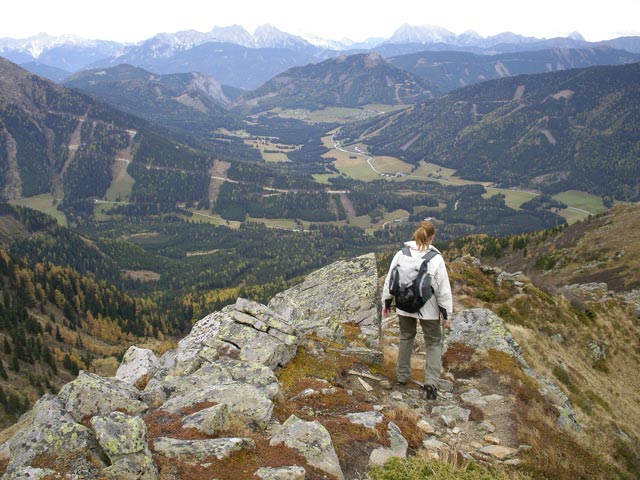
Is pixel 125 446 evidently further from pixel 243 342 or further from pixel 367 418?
pixel 243 342

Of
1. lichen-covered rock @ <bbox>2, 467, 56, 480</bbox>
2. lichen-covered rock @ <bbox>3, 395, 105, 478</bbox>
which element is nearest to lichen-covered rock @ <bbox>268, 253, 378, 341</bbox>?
lichen-covered rock @ <bbox>3, 395, 105, 478</bbox>

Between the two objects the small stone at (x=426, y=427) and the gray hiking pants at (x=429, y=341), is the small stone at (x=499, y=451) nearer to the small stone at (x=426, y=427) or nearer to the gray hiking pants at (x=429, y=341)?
the small stone at (x=426, y=427)

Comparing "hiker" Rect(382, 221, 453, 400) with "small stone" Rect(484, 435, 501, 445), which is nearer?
"small stone" Rect(484, 435, 501, 445)

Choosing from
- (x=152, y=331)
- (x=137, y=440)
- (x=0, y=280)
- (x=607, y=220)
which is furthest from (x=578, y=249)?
(x=0, y=280)

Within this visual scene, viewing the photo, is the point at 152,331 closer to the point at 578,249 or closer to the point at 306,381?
the point at 578,249

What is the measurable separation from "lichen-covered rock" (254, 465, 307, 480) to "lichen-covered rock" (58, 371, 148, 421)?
6.11 meters

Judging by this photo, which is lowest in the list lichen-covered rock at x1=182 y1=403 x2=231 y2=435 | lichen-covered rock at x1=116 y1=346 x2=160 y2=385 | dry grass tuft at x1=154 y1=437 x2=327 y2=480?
lichen-covered rock at x1=116 y1=346 x2=160 y2=385

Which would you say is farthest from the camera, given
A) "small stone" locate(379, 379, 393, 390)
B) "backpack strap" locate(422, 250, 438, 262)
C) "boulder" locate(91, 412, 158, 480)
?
"small stone" locate(379, 379, 393, 390)

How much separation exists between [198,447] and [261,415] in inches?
108

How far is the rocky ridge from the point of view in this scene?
10.5 meters

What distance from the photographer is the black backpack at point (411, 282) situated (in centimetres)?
1534

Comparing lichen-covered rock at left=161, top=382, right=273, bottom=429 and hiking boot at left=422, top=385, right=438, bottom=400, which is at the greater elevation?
lichen-covered rock at left=161, top=382, right=273, bottom=429

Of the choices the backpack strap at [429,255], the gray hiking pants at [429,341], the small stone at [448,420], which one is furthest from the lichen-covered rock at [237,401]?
the backpack strap at [429,255]

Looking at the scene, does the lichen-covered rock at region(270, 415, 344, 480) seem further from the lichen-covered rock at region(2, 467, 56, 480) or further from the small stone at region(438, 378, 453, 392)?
the small stone at region(438, 378, 453, 392)
